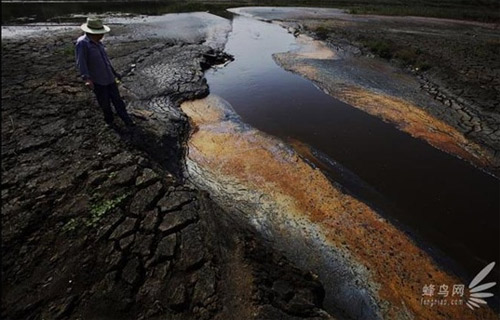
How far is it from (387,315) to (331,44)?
14162 millimetres

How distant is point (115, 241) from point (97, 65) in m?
2.88

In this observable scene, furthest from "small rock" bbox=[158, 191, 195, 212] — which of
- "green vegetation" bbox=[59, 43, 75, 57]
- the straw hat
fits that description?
"green vegetation" bbox=[59, 43, 75, 57]

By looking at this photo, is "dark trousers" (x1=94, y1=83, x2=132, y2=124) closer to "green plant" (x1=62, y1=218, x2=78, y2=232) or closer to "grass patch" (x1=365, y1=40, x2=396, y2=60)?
"green plant" (x1=62, y1=218, x2=78, y2=232)

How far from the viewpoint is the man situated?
461 cm

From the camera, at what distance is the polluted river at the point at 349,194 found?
415 centimetres

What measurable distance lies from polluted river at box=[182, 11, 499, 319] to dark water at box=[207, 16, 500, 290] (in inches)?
0.8

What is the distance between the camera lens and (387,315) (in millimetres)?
3670

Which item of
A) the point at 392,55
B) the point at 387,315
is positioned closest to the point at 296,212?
the point at 387,315

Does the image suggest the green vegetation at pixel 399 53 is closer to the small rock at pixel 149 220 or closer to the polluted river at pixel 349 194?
the polluted river at pixel 349 194

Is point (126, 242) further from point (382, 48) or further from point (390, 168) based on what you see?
point (382, 48)

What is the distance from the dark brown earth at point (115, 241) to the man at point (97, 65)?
49 cm

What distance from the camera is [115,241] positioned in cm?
338

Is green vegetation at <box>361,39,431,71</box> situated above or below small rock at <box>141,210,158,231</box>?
above

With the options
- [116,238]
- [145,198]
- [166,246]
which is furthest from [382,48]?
[116,238]
